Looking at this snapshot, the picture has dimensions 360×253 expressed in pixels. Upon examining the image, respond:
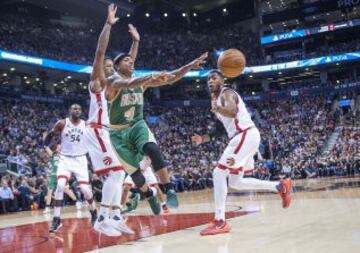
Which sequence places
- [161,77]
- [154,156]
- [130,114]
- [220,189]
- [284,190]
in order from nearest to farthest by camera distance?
[161,77] < [154,156] < [130,114] < [220,189] < [284,190]

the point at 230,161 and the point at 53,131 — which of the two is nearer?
the point at 230,161

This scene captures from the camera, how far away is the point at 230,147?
5.27 m

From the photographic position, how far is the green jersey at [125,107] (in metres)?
4.97

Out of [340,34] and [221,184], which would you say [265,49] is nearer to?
[340,34]

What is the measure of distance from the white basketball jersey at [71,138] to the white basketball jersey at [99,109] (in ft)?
6.33

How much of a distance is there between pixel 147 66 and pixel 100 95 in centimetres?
2977

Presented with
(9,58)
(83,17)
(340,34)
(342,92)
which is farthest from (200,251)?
(340,34)

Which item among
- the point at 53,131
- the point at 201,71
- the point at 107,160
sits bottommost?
the point at 107,160

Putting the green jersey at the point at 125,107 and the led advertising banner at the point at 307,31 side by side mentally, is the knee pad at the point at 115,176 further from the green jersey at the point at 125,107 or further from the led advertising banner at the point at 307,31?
the led advertising banner at the point at 307,31

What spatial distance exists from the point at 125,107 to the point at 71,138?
8.13 feet

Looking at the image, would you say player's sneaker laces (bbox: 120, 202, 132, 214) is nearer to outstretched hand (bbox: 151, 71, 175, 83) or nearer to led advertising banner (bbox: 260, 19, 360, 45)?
outstretched hand (bbox: 151, 71, 175, 83)

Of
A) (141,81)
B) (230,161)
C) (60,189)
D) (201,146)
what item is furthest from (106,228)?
(201,146)

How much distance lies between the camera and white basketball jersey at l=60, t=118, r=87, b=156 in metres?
7.12

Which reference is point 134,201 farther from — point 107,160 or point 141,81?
point 141,81
